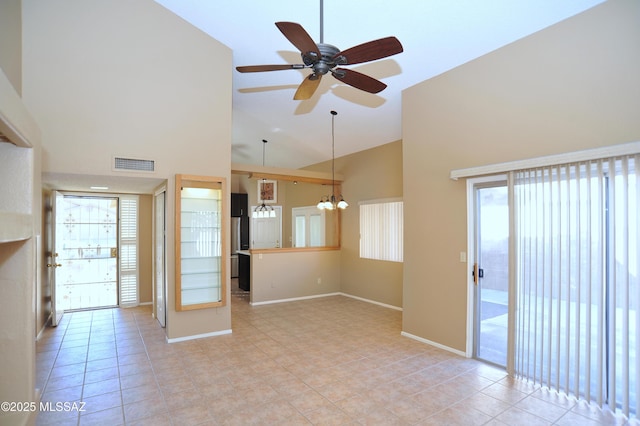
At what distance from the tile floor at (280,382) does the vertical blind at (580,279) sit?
27cm

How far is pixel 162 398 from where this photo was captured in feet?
9.89

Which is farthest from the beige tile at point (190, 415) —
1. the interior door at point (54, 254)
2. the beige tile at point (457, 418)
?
the interior door at point (54, 254)

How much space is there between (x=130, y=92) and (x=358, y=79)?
3093 mm

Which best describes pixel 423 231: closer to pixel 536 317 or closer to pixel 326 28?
pixel 536 317

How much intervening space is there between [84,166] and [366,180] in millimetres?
4727

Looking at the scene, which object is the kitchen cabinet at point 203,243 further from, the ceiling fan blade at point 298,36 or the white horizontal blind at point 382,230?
the white horizontal blind at point 382,230

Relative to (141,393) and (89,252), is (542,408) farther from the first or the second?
(89,252)

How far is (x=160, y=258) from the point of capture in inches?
200

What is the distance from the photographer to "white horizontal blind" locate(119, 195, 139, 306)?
626cm

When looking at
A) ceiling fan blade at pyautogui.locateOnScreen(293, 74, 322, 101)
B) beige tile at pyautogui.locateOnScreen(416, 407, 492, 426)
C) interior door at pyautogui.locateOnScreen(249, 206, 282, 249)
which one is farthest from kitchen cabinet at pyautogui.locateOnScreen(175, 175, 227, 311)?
interior door at pyautogui.locateOnScreen(249, 206, 282, 249)

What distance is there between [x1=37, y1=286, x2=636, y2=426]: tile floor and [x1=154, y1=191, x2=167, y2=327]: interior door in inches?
12.5

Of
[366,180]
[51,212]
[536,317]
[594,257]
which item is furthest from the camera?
[366,180]

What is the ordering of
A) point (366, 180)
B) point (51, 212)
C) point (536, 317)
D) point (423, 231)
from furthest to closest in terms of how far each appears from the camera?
1. point (366, 180)
2. point (51, 212)
3. point (423, 231)
4. point (536, 317)

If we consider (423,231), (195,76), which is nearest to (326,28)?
(195,76)
